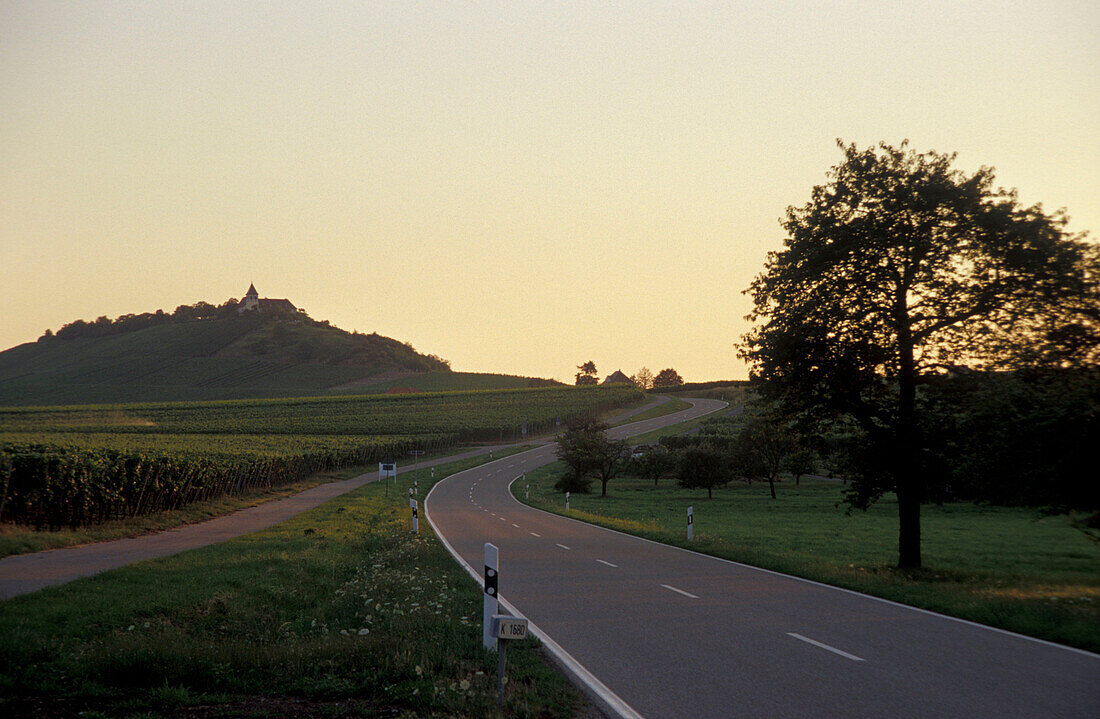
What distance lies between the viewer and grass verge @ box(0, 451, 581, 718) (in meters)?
6.66

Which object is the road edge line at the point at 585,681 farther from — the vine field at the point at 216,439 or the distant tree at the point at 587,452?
the distant tree at the point at 587,452

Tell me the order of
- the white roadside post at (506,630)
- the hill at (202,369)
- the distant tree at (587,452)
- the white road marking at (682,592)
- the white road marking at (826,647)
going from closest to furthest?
the white roadside post at (506,630)
the white road marking at (826,647)
the white road marking at (682,592)
the distant tree at (587,452)
the hill at (202,369)

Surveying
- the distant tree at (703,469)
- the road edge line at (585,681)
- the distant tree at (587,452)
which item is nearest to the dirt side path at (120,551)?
the road edge line at (585,681)

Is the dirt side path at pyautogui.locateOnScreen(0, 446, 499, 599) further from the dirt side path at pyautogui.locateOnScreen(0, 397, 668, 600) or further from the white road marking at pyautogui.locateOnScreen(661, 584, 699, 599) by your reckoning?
the white road marking at pyautogui.locateOnScreen(661, 584, 699, 599)

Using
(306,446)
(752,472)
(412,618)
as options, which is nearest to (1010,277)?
(412,618)

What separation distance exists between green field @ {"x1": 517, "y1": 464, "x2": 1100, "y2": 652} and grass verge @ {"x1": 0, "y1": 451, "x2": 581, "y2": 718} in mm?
7328

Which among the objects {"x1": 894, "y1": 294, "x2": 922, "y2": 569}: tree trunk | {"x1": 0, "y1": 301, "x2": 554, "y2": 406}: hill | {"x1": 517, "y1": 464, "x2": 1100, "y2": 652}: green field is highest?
{"x1": 0, "y1": 301, "x2": 554, "y2": 406}: hill

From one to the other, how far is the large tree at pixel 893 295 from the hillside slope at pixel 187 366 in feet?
474

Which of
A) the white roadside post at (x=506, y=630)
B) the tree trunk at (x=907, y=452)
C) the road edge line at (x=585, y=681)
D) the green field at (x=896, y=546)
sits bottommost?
the green field at (x=896, y=546)

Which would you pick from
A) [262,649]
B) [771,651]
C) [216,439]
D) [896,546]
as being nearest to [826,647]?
[771,651]

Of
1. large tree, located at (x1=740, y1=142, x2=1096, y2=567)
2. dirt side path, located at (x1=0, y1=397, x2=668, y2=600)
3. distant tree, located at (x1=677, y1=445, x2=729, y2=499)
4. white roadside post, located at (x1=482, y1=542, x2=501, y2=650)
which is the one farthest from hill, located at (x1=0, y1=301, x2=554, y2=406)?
white roadside post, located at (x1=482, y1=542, x2=501, y2=650)

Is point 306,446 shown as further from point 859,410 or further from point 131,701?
point 131,701

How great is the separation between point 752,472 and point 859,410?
43.4 meters

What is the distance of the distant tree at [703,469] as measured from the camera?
5844cm
